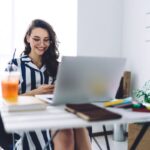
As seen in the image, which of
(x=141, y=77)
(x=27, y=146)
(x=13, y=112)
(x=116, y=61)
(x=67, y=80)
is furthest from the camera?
(x=141, y=77)

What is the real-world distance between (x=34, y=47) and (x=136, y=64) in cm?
167

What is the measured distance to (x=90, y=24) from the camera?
3260mm

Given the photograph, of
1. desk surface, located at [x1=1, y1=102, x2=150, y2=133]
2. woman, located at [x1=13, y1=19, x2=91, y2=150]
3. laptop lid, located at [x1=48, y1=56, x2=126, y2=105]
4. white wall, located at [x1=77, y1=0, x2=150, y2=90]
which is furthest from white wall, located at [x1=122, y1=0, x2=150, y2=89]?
desk surface, located at [x1=1, y1=102, x2=150, y2=133]

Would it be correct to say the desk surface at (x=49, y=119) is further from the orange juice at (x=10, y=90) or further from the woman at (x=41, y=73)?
the woman at (x=41, y=73)

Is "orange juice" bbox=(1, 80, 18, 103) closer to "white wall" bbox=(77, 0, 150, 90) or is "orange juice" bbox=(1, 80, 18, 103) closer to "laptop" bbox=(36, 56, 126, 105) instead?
"laptop" bbox=(36, 56, 126, 105)

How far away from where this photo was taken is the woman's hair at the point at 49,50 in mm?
1794

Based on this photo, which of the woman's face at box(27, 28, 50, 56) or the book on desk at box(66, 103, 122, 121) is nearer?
the book on desk at box(66, 103, 122, 121)

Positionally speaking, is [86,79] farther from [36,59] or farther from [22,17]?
[22,17]

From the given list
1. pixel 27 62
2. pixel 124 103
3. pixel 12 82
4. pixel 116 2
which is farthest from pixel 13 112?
pixel 116 2

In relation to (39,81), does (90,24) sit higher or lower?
higher

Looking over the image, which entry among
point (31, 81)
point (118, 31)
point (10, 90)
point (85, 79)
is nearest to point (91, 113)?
point (85, 79)

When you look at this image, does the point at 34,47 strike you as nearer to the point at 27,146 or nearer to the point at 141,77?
the point at 27,146

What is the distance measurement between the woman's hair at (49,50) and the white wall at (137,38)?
1.39 m

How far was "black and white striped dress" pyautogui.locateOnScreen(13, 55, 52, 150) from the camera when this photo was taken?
1.61 metres
